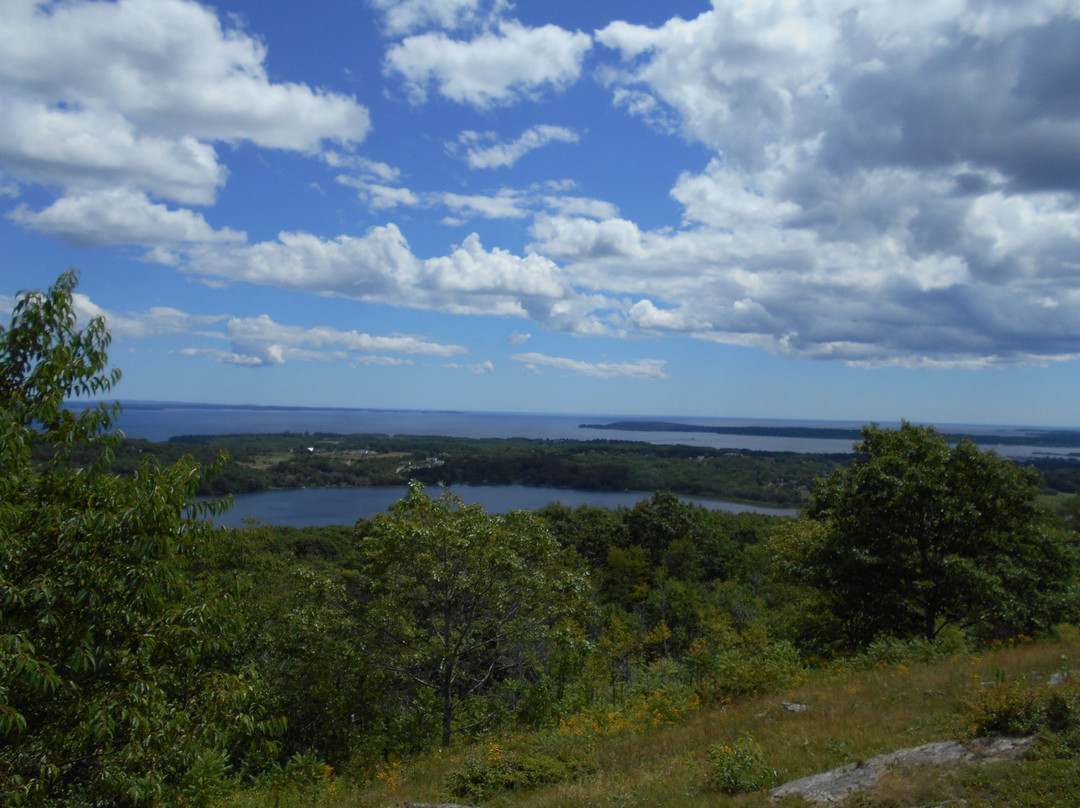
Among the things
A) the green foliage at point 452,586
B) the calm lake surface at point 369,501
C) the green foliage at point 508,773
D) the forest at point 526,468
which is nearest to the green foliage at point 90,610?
the green foliage at point 508,773

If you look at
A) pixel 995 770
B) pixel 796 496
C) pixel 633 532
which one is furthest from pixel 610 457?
pixel 995 770

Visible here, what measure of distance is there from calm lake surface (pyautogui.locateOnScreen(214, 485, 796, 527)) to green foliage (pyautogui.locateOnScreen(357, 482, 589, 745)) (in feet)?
198

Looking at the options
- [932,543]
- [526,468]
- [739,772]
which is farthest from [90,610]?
[526,468]

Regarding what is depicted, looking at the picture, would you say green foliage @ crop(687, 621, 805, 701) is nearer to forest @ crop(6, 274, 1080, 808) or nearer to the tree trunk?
forest @ crop(6, 274, 1080, 808)

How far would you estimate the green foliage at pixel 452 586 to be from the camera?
1009 cm

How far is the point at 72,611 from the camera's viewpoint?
4648 mm

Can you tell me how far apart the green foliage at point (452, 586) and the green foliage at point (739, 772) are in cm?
407

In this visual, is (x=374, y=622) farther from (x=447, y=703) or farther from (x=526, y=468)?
(x=526, y=468)

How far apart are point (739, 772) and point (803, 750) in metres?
1.17

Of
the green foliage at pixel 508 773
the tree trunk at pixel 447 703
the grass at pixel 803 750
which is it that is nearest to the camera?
the grass at pixel 803 750

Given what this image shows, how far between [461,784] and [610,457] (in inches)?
4991

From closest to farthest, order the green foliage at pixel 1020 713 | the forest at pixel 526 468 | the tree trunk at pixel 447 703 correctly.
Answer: the green foliage at pixel 1020 713 → the tree trunk at pixel 447 703 → the forest at pixel 526 468

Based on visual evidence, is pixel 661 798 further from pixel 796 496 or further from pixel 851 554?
pixel 796 496

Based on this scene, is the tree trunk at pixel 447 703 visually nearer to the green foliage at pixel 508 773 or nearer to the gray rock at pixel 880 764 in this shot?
the green foliage at pixel 508 773
